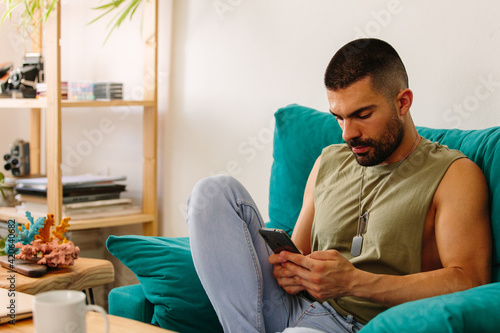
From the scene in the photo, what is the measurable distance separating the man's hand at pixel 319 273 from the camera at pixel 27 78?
1719 millimetres

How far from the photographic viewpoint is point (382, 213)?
52.7 inches

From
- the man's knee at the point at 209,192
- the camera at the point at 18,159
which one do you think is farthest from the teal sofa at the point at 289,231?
the camera at the point at 18,159

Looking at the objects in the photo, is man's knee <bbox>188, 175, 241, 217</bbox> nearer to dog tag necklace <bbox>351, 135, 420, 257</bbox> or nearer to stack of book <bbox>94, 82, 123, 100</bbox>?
dog tag necklace <bbox>351, 135, 420, 257</bbox>

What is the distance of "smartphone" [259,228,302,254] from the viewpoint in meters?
1.22

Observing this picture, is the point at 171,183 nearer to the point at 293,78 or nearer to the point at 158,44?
the point at 158,44

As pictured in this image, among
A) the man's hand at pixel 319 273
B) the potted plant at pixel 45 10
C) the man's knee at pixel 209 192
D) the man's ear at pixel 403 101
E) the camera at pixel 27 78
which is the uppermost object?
the potted plant at pixel 45 10

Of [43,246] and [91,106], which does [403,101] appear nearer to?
[43,246]

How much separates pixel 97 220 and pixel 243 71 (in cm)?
87

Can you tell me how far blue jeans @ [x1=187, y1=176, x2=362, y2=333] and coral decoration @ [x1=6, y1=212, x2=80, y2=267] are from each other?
51 centimetres

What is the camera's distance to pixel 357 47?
4.54 ft

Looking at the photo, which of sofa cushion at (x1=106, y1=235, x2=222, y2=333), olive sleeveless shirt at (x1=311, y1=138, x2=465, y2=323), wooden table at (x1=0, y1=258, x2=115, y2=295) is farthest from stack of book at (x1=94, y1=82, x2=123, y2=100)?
olive sleeveless shirt at (x1=311, y1=138, x2=465, y2=323)

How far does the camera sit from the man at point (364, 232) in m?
1.20

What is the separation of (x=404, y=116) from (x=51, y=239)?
3.29 ft

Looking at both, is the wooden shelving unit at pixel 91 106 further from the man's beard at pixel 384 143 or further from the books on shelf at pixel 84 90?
the man's beard at pixel 384 143
